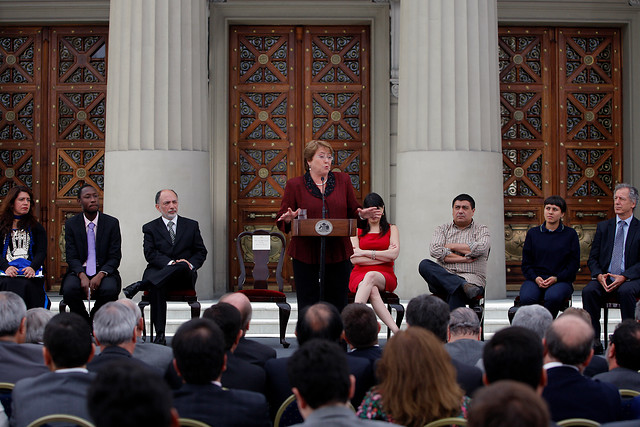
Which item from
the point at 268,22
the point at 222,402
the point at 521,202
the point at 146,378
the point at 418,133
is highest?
the point at 268,22

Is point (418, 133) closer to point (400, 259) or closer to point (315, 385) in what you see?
point (400, 259)

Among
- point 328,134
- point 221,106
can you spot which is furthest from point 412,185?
point 221,106

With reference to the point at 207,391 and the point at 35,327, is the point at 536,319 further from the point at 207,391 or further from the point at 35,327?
the point at 35,327

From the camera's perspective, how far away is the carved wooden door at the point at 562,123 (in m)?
12.2

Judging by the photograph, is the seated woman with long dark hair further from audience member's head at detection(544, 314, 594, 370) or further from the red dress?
audience member's head at detection(544, 314, 594, 370)

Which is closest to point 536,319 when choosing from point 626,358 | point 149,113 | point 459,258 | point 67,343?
point 626,358

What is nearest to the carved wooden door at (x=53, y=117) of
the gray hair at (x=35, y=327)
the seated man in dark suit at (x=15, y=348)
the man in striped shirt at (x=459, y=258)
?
the man in striped shirt at (x=459, y=258)

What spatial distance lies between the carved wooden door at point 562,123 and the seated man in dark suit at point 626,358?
8145 millimetres

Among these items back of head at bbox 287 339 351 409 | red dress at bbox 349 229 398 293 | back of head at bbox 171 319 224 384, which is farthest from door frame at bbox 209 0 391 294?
back of head at bbox 287 339 351 409

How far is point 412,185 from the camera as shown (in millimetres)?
10141

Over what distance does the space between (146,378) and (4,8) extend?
36.0 feet

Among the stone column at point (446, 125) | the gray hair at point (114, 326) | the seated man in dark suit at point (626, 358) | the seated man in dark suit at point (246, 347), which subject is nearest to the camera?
the seated man in dark suit at point (626, 358)

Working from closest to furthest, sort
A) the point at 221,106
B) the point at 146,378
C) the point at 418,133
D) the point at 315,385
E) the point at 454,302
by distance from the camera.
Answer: the point at 146,378 < the point at 315,385 < the point at 454,302 < the point at 418,133 < the point at 221,106

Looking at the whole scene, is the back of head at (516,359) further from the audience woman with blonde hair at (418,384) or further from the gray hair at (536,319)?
the gray hair at (536,319)
